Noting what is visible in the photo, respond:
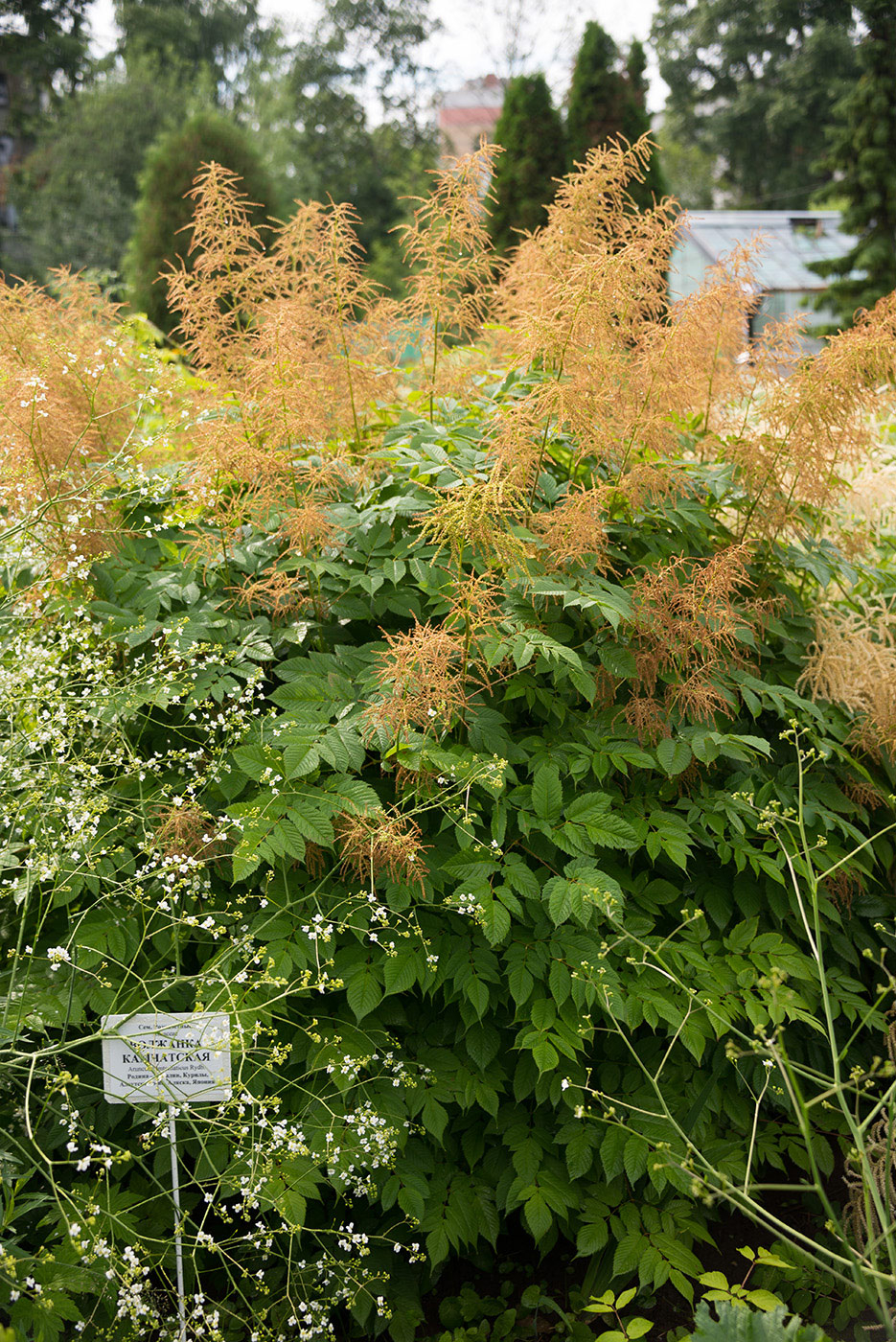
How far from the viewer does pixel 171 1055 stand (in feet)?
6.90

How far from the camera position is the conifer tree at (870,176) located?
46.8 feet

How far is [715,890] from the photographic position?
2672 mm

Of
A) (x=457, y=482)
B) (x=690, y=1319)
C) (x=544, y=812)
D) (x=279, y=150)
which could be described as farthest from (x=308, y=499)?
(x=279, y=150)

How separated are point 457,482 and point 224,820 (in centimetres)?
102

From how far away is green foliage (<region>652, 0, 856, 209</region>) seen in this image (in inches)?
1070

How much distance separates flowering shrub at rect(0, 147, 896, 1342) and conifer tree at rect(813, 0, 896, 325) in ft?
43.8

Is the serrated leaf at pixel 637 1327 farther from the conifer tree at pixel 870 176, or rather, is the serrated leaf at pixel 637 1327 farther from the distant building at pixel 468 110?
the distant building at pixel 468 110

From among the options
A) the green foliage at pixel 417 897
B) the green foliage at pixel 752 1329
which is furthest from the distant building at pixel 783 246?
the green foliage at pixel 752 1329

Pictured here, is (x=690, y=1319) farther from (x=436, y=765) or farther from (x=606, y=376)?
(x=606, y=376)

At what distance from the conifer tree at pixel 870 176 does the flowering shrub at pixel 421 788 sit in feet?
43.8

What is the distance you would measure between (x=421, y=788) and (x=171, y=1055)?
2.61ft

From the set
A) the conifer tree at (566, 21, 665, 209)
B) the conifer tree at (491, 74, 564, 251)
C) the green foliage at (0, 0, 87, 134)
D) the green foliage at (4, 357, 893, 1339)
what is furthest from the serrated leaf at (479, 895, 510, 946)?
the green foliage at (0, 0, 87, 134)

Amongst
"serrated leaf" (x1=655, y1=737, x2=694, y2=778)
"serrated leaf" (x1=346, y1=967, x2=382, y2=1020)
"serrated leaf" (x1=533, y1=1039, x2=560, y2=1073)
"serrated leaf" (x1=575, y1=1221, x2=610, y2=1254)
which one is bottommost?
"serrated leaf" (x1=575, y1=1221, x2=610, y2=1254)

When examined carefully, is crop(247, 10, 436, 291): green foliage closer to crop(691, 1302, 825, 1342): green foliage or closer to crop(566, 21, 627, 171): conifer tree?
crop(566, 21, 627, 171): conifer tree
